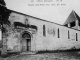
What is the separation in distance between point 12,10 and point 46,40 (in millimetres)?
7128

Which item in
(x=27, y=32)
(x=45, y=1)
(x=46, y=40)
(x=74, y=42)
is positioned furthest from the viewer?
(x=74, y=42)

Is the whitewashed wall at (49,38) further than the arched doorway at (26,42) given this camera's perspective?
Yes

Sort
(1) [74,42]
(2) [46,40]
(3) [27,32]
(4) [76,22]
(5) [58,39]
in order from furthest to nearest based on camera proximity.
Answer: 1. (4) [76,22]
2. (1) [74,42]
3. (5) [58,39]
4. (2) [46,40]
5. (3) [27,32]

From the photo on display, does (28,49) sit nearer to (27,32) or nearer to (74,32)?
(27,32)

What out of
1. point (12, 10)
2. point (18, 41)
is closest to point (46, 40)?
point (18, 41)

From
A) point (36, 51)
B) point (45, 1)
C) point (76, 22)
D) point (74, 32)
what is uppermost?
point (45, 1)

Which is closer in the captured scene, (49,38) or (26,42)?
(26,42)

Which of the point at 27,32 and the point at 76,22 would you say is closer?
the point at 27,32

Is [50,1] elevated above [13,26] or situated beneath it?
elevated above

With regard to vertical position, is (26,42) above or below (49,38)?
below

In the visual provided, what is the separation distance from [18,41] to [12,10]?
14.4ft

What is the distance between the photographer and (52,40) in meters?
12.7

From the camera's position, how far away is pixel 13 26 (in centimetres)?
963

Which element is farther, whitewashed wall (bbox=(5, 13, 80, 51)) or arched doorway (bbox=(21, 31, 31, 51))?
whitewashed wall (bbox=(5, 13, 80, 51))
